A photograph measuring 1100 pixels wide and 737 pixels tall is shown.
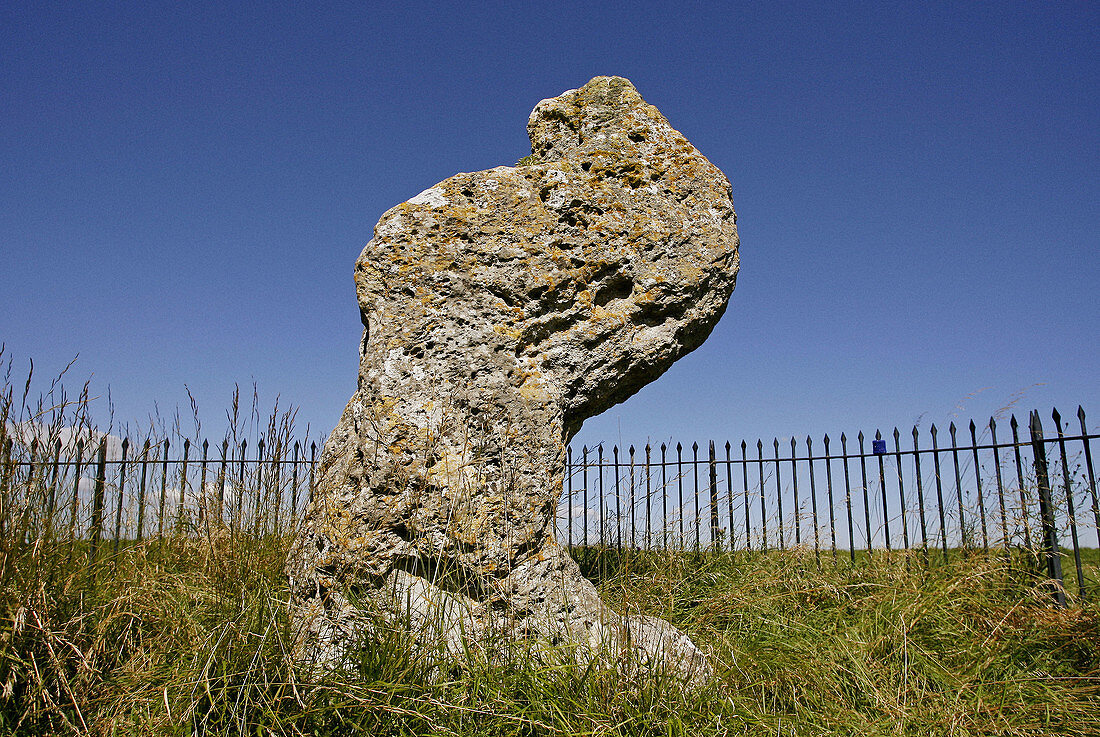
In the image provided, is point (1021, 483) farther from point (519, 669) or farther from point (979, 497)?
point (519, 669)

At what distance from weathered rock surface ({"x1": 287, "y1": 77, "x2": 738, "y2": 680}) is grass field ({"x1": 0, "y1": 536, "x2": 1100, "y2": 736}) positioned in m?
0.19

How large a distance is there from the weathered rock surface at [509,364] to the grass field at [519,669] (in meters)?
0.19

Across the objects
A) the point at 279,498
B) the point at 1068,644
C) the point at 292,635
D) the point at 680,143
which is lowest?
the point at 1068,644

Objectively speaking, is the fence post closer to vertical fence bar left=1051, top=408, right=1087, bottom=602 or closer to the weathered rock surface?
vertical fence bar left=1051, top=408, right=1087, bottom=602

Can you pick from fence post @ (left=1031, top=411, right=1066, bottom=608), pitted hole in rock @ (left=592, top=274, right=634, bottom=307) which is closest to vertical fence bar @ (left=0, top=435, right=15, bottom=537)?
pitted hole in rock @ (left=592, top=274, right=634, bottom=307)

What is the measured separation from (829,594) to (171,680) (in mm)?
3672

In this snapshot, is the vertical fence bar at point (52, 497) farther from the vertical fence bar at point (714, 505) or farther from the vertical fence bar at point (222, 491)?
the vertical fence bar at point (714, 505)

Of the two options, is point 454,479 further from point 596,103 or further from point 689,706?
point 596,103

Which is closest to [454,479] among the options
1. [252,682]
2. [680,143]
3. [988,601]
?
[252,682]

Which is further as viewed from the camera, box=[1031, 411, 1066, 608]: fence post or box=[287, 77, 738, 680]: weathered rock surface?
box=[1031, 411, 1066, 608]: fence post

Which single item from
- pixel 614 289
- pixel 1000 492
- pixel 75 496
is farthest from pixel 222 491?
pixel 1000 492

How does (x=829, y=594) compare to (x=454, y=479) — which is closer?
(x=454, y=479)

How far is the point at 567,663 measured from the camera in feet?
9.02

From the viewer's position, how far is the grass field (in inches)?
100
